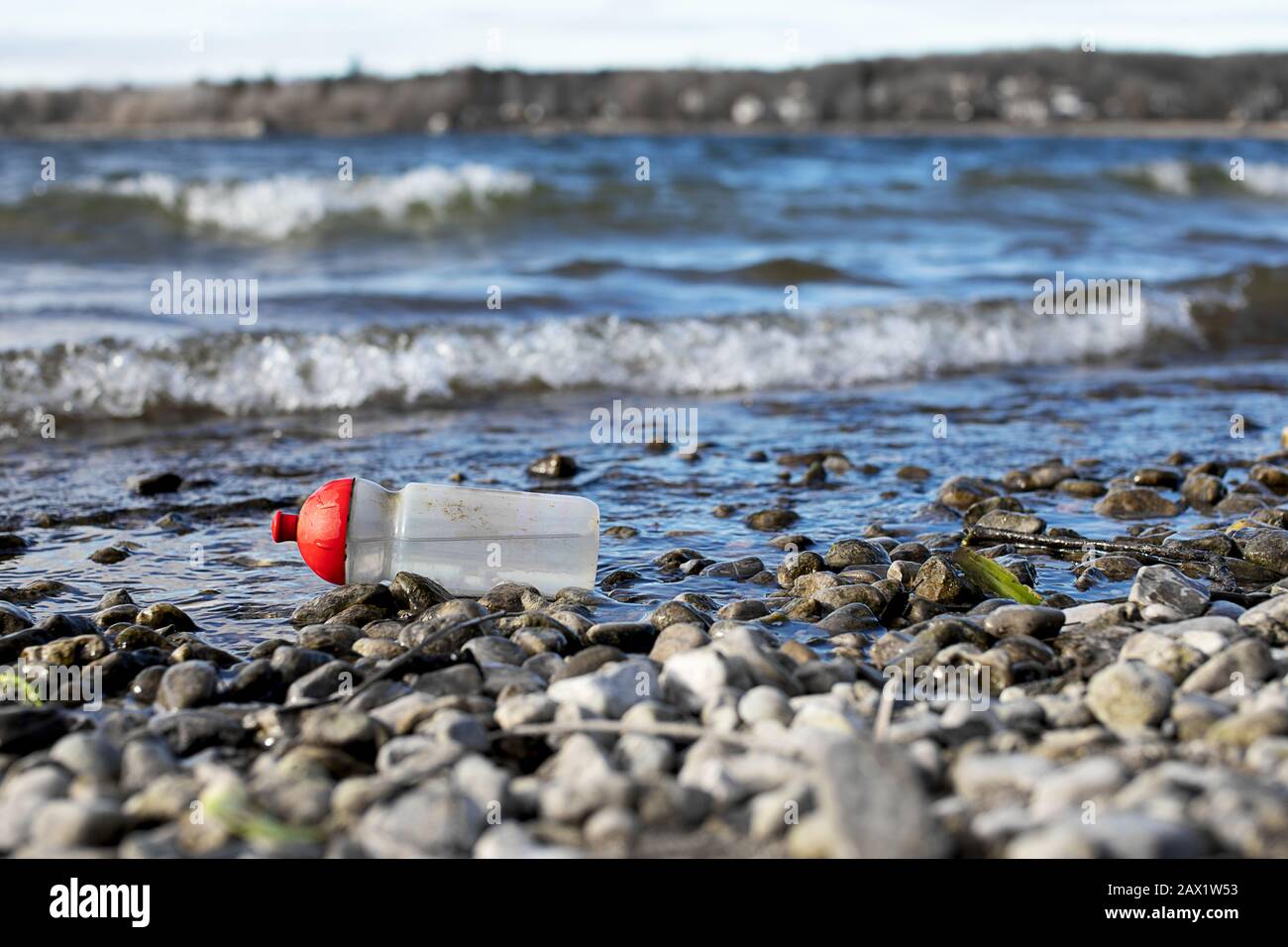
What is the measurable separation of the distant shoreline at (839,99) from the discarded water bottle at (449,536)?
5974cm

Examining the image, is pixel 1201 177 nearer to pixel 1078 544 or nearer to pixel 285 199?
pixel 285 199

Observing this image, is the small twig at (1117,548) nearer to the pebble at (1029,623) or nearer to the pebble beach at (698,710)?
the pebble beach at (698,710)

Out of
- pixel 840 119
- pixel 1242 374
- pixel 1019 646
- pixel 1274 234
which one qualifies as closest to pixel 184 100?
pixel 840 119

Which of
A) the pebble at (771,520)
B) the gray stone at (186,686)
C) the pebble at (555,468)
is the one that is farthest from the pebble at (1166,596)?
the pebble at (555,468)

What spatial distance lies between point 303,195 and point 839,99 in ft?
192

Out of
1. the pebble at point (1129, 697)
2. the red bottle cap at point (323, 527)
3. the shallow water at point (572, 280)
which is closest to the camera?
the pebble at point (1129, 697)

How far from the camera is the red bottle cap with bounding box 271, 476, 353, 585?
3.41 m

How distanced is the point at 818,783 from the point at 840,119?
70.4 meters

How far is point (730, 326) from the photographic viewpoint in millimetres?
7875

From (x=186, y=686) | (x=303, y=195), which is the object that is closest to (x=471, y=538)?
(x=186, y=686)

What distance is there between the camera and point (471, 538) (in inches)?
144

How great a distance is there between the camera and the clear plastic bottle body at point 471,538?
3572 mm

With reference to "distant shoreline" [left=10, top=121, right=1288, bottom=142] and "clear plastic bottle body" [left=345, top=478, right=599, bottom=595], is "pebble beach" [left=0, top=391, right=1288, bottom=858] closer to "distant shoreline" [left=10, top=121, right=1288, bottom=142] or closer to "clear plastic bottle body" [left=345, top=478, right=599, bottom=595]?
"clear plastic bottle body" [left=345, top=478, right=599, bottom=595]

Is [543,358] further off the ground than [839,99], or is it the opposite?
[839,99]
